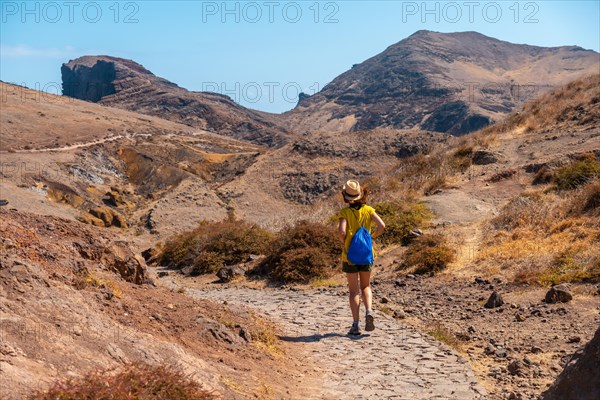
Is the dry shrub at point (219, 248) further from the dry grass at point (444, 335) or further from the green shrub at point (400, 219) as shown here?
the dry grass at point (444, 335)

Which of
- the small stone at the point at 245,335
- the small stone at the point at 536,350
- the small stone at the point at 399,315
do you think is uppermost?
the small stone at the point at 245,335

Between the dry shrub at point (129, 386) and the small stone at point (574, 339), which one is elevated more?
the dry shrub at point (129, 386)

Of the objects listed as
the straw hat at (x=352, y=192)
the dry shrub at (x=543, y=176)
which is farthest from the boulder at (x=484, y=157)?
the straw hat at (x=352, y=192)

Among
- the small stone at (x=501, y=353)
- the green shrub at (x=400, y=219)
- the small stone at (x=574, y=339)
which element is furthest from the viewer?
the green shrub at (x=400, y=219)

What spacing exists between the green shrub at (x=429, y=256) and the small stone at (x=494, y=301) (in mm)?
3488

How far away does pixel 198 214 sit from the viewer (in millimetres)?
31844

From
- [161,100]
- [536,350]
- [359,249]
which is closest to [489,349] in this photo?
[536,350]

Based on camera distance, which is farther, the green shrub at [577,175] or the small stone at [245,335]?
the green shrub at [577,175]

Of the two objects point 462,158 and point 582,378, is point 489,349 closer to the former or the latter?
point 582,378

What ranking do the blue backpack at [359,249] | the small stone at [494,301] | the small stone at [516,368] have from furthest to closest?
the small stone at [494,301], the blue backpack at [359,249], the small stone at [516,368]

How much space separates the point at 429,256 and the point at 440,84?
415ft

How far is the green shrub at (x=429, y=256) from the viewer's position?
13211 mm

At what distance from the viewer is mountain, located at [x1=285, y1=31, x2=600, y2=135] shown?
11650cm

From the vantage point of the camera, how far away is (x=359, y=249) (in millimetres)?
7461
